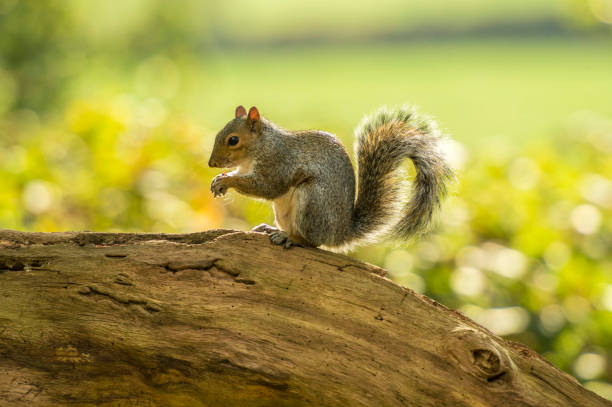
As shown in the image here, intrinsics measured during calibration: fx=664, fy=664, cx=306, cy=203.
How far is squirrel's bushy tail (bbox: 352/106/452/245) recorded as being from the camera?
1.81 meters

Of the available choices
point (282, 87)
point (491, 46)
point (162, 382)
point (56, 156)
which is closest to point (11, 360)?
point (162, 382)

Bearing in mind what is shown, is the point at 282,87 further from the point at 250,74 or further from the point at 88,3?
the point at 88,3

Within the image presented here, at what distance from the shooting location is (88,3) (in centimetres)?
550

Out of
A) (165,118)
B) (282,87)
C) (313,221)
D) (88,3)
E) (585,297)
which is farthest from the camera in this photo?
(282,87)

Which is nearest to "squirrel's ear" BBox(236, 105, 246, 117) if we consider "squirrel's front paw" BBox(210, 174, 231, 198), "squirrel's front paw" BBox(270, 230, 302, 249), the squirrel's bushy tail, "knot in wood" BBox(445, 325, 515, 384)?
"squirrel's front paw" BBox(210, 174, 231, 198)

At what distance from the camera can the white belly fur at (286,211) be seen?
1843 mm

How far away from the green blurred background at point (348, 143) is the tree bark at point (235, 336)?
0.48 metres

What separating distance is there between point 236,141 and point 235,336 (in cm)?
63

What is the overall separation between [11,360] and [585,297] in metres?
2.28

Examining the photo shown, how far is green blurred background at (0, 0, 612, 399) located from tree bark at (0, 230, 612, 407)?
0.48 metres

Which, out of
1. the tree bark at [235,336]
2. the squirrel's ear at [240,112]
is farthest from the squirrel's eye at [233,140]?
the tree bark at [235,336]

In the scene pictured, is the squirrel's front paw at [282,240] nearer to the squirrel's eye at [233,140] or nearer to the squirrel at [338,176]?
the squirrel at [338,176]

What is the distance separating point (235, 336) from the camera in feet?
4.89

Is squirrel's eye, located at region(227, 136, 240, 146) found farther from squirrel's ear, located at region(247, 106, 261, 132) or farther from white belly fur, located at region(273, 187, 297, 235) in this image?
white belly fur, located at region(273, 187, 297, 235)
